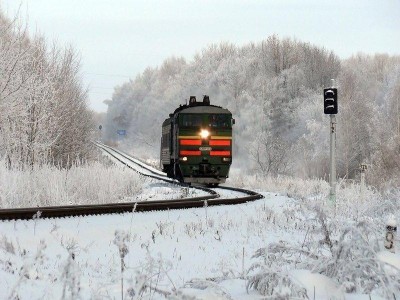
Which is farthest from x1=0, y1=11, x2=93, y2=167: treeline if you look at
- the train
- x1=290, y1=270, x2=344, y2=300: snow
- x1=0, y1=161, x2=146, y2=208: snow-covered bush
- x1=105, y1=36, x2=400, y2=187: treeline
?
x1=105, y1=36, x2=400, y2=187: treeline

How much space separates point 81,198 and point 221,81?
50.0m

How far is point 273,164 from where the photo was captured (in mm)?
44000

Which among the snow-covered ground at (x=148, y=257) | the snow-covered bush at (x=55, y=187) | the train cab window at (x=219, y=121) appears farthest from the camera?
the train cab window at (x=219, y=121)

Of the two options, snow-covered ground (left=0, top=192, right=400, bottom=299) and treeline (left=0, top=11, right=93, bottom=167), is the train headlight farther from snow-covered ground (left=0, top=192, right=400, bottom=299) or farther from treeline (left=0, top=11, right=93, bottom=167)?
snow-covered ground (left=0, top=192, right=400, bottom=299)

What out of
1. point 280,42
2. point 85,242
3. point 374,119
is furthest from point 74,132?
point 280,42

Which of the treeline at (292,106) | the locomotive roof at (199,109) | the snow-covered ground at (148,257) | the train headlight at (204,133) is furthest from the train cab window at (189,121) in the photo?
the snow-covered ground at (148,257)

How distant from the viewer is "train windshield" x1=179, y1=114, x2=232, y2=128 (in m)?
22.2

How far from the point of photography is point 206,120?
2248cm

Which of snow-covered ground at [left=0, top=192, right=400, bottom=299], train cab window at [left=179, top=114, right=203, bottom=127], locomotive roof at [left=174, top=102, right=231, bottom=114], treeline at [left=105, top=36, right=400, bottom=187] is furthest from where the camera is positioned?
treeline at [left=105, top=36, right=400, bottom=187]

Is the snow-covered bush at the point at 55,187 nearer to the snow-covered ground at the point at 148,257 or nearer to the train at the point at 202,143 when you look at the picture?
the snow-covered ground at the point at 148,257

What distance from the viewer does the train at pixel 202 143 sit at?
72.3ft

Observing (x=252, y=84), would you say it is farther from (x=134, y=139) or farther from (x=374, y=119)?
(x=134, y=139)

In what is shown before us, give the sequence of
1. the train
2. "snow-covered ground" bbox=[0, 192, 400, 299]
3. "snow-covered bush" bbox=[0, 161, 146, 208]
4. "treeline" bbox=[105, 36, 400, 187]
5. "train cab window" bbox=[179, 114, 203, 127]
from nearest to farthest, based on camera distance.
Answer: "snow-covered ground" bbox=[0, 192, 400, 299]
"snow-covered bush" bbox=[0, 161, 146, 208]
the train
"train cab window" bbox=[179, 114, 203, 127]
"treeline" bbox=[105, 36, 400, 187]

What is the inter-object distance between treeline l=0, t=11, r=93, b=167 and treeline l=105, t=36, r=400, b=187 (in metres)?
13.6
